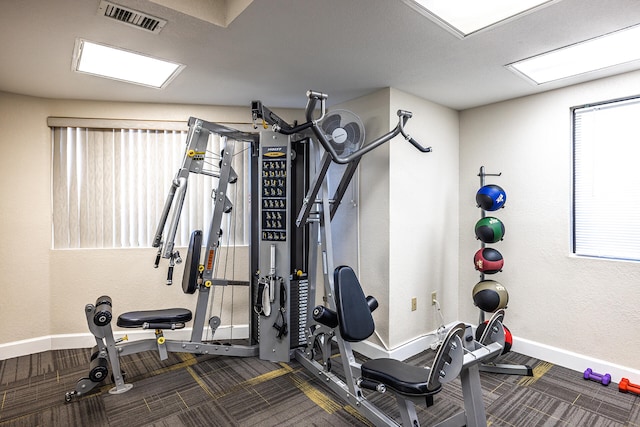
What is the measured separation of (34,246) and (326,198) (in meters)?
2.77

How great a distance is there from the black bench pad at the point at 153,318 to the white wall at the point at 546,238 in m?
2.76

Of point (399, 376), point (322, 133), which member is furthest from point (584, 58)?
point (399, 376)

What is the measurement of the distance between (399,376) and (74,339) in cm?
316

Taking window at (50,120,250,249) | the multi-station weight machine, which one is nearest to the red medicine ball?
the multi-station weight machine

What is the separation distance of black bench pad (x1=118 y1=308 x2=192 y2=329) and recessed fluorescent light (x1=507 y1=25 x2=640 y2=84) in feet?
10.1

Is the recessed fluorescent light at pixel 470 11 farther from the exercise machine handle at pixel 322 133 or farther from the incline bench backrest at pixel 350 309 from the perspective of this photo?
the incline bench backrest at pixel 350 309

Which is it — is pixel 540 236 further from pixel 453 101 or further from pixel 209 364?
pixel 209 364

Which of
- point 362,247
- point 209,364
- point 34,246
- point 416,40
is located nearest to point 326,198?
point 362,247

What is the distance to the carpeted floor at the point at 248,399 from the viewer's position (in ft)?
7.04

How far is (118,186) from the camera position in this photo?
11.0 ft

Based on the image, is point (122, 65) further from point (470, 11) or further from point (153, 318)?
point (470, 11)

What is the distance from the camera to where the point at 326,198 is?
8.93ft

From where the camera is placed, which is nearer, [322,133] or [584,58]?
[322,133]

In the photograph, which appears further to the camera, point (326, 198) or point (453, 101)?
point (453, 101)
